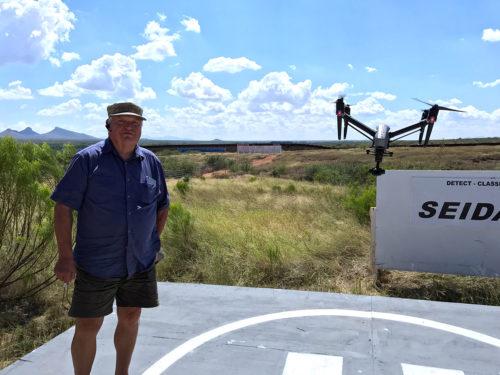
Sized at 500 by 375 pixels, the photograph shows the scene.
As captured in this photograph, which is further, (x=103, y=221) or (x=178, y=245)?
(x=178, y=245)

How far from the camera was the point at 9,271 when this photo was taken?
5.03 metres

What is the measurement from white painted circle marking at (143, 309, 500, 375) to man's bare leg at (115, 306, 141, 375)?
0.33 m

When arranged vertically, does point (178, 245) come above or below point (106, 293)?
below

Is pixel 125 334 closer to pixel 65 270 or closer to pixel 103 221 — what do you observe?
pixel 65 270

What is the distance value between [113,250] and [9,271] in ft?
10.1

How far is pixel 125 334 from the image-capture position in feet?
9.65

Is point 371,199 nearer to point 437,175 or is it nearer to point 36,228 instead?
point 437,175

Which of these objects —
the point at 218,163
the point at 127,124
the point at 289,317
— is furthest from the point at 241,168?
the point at 127,124

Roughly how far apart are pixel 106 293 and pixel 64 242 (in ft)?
1.32

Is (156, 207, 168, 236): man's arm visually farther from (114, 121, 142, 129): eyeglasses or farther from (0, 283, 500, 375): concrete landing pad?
(0, 283, 500, 375): concrete landing pad

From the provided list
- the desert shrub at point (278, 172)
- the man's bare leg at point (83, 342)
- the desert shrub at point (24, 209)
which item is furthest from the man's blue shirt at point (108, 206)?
the desert shrub at point (278, 172)

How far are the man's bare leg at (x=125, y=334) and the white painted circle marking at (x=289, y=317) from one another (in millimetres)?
334

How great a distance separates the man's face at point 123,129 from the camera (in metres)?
2.68

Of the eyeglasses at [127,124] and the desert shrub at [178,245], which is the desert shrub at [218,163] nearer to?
the desert shrub at [178,245]
